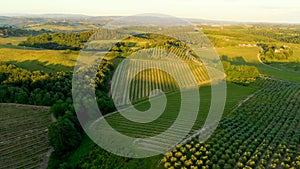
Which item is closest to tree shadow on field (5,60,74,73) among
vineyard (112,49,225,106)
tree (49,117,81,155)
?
vineyard (112,49,225,106)

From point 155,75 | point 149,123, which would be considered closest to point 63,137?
point 149,123

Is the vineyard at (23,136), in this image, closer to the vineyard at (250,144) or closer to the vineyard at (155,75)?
the vineyard at (155,75)

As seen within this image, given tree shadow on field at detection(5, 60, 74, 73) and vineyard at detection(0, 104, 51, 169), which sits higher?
tree shadow on field at detection(5, 60, 74, 73)

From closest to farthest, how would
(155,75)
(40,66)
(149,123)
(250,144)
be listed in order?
1. (250,144)
2. (149,123)
3. (155,75)
4. (40,66)

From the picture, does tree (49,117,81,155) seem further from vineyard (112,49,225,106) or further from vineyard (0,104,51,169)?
vineyard (112,49,225,106)

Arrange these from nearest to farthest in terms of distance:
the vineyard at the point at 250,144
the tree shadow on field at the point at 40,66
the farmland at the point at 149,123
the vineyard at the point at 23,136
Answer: the vineyard at the point at 250,144 → the farmland at the point at 149,123 → the vineyard at the point at 23,136 → the tree shadow on field at the point at 40,66

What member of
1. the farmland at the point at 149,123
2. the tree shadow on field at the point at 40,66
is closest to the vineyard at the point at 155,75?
the farmland at the point at 149,123

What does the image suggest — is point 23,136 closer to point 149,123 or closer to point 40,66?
point 149,123
